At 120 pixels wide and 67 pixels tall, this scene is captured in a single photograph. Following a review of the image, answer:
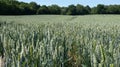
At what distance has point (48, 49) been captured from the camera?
19.0 feet

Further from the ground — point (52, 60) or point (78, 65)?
point (52, 60)

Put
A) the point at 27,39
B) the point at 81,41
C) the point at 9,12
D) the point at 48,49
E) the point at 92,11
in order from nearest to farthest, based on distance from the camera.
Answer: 1. the point at 48,49
2. the point at 81,41
3. the point at 27,39
4. the point at 9,12
5. the point at 92,11

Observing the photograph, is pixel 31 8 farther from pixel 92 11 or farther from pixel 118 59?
pixel 118 59

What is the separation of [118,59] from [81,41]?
9.46 feet

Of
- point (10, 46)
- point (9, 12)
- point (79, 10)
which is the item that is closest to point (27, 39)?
point (10, 46)

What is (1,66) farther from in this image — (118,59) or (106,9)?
(106,9)

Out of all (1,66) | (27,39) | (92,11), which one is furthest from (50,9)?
(1,66)

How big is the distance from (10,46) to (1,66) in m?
3.92

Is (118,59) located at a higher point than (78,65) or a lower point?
higher

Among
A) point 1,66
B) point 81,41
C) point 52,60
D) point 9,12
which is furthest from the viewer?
point 9,12

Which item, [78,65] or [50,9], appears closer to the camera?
[78,65]

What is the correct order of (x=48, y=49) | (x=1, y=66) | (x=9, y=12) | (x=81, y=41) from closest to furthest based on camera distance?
(x=1, y=66)
(x=48, y=49)
(x=81, y=41)
(x=9, y=12)

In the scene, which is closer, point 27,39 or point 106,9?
point 27,39

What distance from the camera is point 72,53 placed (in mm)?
7465
